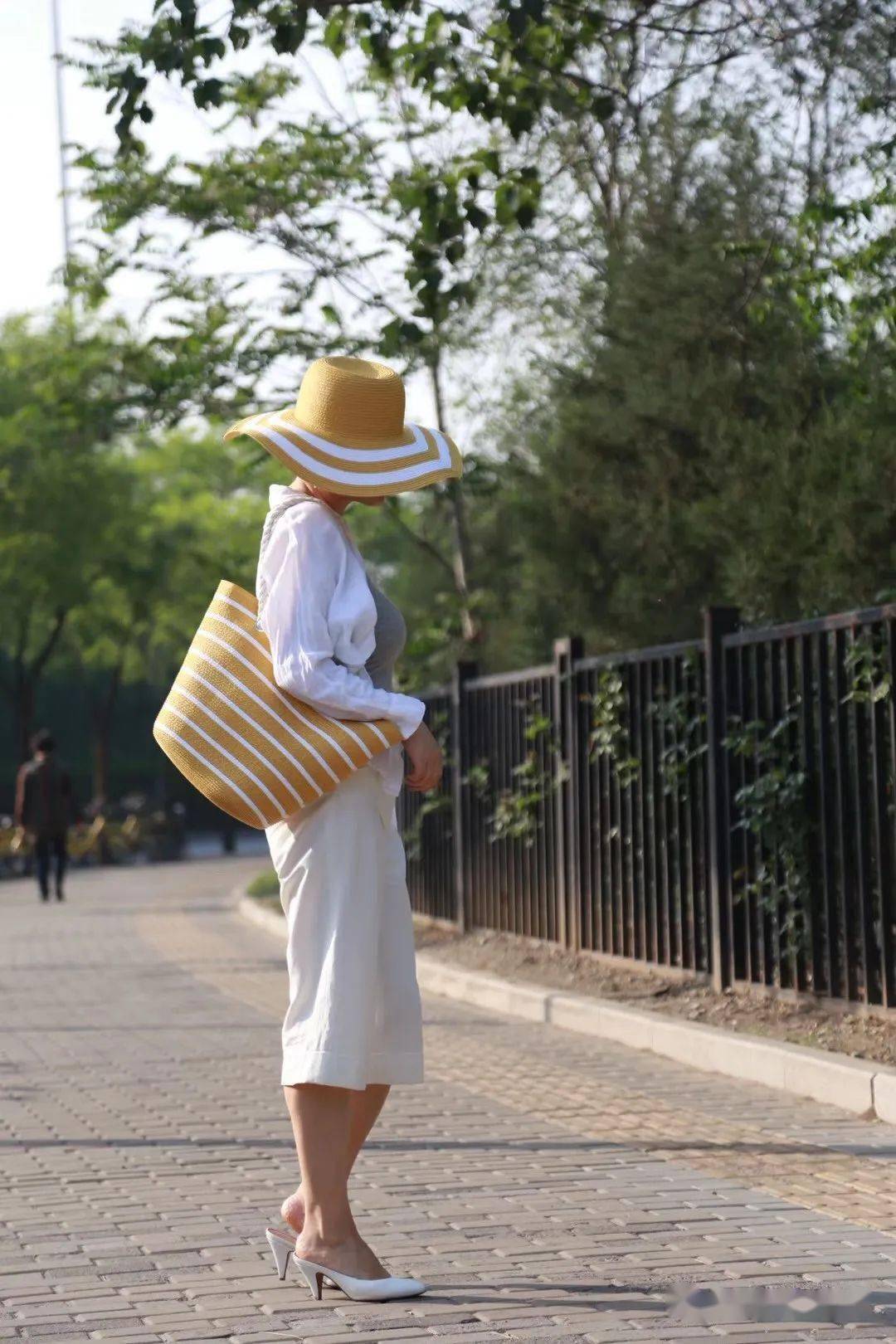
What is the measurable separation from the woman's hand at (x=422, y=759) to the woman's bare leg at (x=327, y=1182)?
745 mm

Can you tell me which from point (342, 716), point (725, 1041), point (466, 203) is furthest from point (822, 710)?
point (342, 716)

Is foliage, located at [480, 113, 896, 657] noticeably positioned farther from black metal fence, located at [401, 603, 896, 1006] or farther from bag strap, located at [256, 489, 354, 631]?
bag strap, located at [256, 489, 354, 631]

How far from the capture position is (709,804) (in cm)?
971

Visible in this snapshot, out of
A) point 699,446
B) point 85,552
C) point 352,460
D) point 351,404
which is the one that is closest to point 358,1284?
point 352,460

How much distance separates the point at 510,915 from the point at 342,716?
902 centimetres

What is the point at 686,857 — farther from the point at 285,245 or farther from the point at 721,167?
the point at 285,245

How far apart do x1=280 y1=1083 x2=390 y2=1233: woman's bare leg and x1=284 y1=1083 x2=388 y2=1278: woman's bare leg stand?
9 cm

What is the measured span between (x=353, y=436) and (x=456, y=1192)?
2429 millimetres

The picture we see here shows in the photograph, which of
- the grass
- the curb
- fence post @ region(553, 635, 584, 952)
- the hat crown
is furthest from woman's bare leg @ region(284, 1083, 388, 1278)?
the grass

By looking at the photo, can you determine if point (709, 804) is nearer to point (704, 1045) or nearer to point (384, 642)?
point (704, 1045)

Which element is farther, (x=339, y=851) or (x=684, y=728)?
(x=684, y=728)

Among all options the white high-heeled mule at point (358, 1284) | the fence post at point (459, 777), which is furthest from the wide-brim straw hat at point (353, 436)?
the fence post at point (459, 777)

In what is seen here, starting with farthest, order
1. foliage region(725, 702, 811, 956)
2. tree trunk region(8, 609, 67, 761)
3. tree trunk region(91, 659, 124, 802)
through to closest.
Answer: tree trunk region(91, 659, 124, 802), tree trunk region(8, 609, 67, 761), foliage region(725, 702, 811, 956)

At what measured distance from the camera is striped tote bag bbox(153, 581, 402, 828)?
4555mm
